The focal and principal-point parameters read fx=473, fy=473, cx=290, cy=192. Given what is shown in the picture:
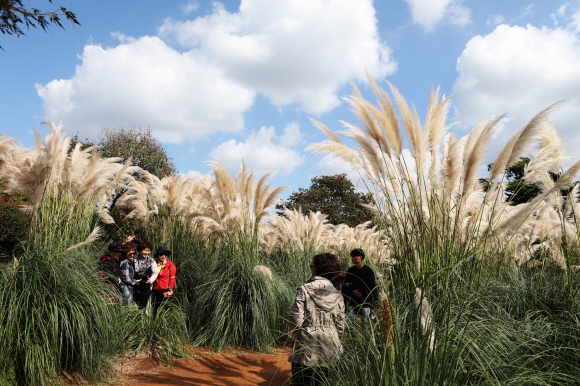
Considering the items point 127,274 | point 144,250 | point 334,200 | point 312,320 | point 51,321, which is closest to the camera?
point 312,320

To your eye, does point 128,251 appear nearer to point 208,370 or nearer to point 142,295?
point 142,295

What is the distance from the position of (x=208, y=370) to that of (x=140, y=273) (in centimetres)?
170

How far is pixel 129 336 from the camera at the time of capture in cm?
598

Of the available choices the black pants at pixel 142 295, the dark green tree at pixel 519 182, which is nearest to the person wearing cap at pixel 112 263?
the black pants at pixel 142 295

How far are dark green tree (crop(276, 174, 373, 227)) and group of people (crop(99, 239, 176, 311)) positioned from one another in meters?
21.9

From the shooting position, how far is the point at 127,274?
20.6 feet

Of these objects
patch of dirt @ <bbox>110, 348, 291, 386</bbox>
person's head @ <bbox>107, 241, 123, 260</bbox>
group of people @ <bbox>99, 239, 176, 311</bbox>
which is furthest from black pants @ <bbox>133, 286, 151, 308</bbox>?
patch of dirt @ <bbox>110, 348, 291, 386</bbox>

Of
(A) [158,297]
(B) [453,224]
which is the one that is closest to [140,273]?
(A) [158,297]

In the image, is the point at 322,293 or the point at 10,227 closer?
the point at 322,293

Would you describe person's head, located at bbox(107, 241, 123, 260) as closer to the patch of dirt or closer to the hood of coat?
the patch of dirt

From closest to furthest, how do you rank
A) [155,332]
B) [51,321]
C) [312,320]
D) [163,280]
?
[312,320], [51,321], [155,332], [163,280]

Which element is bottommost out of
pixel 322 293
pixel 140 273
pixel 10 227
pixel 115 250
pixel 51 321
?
pixel 51 321

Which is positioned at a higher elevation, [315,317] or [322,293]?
[322,293]

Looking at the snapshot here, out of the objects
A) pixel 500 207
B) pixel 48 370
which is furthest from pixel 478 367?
pixel 48 370
